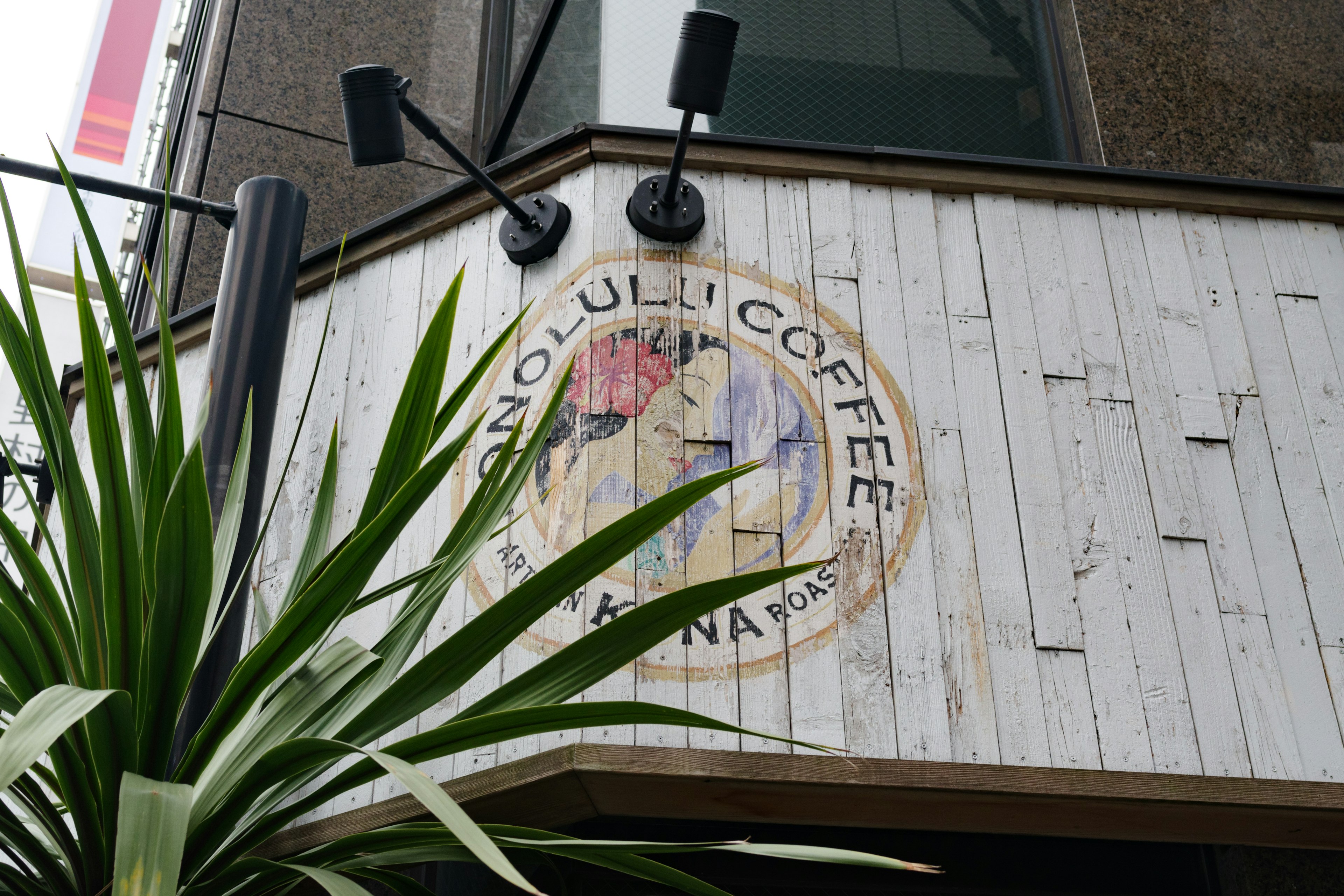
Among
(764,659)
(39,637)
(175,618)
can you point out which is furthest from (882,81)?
(39,637)

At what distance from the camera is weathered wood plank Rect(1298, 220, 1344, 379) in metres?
3.34

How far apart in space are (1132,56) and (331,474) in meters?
3.46

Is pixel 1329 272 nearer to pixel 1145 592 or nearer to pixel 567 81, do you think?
pixel 1145 592

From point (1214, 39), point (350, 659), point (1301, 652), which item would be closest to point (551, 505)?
point (350, 659)

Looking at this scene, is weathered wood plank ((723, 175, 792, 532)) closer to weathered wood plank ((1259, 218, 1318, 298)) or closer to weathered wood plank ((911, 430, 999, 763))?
weathered wood plank ((911, 430, 999, 763))

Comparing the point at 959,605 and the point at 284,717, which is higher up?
the point at 959,605

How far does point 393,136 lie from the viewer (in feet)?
10.3

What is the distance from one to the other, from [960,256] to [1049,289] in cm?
26

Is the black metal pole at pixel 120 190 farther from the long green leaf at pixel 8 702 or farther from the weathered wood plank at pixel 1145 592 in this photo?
the weathered wood plank at pixel 1145 592

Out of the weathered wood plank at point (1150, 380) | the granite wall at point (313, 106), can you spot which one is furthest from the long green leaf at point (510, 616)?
the granite wall at point (313, 106)

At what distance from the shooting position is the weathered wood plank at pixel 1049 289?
319 centimetres

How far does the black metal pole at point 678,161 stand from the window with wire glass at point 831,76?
2.15 feet

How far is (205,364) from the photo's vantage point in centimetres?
364

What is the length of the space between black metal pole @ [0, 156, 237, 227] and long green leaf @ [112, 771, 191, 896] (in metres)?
2.21
